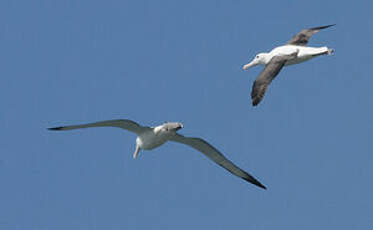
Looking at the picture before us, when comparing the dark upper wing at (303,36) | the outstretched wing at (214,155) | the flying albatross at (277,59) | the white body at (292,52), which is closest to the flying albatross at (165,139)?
the outstretched wing at (214,155)

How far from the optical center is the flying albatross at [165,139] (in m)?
30.1

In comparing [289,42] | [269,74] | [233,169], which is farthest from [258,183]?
[289,42]

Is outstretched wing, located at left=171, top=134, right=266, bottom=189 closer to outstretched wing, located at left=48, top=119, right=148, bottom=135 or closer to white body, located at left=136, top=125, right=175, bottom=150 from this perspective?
white body, located at left=136, top=125, right=175, bottom=150

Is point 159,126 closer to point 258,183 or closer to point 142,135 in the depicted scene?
point 142,135

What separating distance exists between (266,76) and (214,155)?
2980 millimetres

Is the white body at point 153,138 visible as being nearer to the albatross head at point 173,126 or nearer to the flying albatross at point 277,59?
the albatross head at point 173,126

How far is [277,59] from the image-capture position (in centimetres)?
3369

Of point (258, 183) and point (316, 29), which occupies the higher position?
point (316, 29)

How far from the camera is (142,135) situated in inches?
1229

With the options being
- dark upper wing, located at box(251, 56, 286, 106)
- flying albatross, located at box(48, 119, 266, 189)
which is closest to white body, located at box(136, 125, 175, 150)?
flying albatross, located at box(48, 119, 266, 189)

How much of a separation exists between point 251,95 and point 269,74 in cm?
161

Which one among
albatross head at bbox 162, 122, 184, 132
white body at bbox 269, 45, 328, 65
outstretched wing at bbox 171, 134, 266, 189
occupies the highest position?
white body at bbox 269, 45, 328, 65

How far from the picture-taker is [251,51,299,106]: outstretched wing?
31005mm

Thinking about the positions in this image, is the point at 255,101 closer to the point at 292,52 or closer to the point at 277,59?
the point at 277,59
